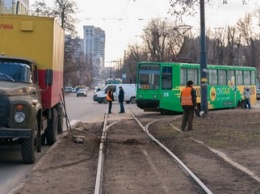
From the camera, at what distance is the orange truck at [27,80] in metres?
10.5

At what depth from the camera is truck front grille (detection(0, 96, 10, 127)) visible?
1035 centimetres

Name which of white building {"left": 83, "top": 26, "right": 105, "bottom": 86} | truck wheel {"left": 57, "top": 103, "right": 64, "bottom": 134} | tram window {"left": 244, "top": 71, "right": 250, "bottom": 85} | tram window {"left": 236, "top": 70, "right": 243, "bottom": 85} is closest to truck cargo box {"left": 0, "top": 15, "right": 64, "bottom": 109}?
truck wheel {"left": 57, "top": 103, "right": 64, "bottom": 134}

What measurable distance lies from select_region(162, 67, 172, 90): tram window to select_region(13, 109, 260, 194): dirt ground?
10.8 metres

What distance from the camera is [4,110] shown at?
10.4 metres

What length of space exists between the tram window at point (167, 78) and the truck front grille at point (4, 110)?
65.8 ft

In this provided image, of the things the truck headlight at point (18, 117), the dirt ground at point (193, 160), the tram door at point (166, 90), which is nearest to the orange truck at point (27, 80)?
the truck headlight at point (18, 117)

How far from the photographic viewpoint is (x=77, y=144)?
15070mm

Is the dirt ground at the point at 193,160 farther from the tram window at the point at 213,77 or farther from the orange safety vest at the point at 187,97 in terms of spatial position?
the tram window at the point at 213,77

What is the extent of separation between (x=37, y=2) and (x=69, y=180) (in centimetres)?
6716

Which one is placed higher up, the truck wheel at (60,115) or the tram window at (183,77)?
the tram window at (183,77)

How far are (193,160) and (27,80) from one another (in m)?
4.16

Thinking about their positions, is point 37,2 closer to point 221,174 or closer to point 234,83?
point 234,83

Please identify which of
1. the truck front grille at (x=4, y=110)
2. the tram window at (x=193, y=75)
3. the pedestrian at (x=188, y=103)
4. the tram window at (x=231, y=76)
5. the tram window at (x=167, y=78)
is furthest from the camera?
the tram window at (x=231, y=76)

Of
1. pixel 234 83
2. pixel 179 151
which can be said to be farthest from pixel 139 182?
pixel 234 83
